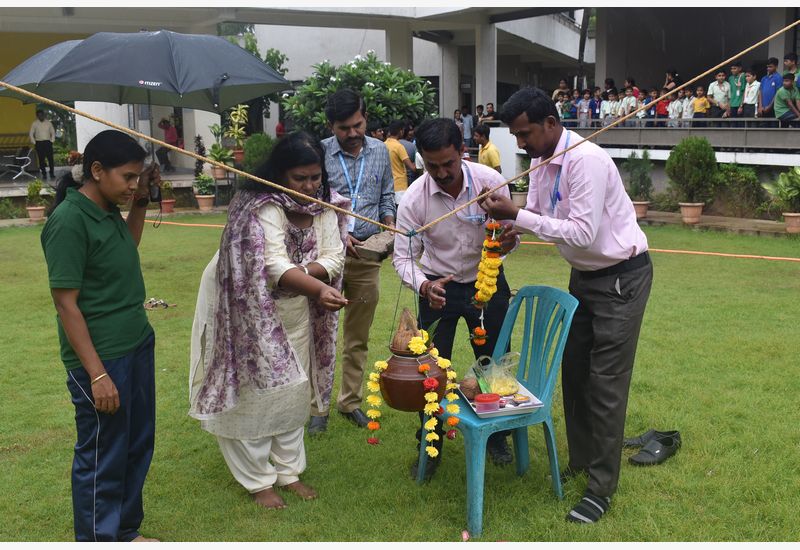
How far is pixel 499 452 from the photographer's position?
4.44 meters

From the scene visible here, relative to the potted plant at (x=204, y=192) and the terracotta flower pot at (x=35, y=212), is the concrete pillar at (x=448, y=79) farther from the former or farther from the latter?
the terracotta flower pot at (x=35, y=212)

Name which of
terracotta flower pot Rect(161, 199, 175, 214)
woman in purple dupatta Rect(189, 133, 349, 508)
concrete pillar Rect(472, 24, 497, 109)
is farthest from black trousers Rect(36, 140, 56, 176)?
woman in purple dupatta Rect(189, 133, 349, 508)

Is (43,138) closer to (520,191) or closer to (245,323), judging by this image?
(520,191)

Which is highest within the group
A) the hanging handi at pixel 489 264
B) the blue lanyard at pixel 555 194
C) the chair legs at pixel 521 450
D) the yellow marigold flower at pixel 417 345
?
the blue lanyard at pixel 555 194

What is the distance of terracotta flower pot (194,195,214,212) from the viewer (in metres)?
17.0

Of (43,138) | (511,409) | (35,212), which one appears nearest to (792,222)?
(511,409)

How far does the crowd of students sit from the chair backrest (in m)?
8.53

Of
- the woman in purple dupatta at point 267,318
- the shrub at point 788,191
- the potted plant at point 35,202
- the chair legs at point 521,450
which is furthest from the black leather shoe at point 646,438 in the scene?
the potted plant at point 35,202

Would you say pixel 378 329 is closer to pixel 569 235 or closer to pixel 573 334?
pixel 573 334

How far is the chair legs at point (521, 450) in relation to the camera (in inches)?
165

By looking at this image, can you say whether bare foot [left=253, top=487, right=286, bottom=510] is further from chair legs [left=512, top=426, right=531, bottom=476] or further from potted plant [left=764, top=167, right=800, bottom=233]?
potted plant [left=764, top=167, right=800, bottom=233]

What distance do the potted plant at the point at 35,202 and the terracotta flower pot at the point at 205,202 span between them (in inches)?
119

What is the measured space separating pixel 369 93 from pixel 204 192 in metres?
4.81

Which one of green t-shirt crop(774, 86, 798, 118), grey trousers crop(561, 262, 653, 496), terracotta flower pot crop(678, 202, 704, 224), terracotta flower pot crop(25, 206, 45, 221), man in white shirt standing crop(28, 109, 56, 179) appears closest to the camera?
grey trousers crop(561, 262, 653, 496)
